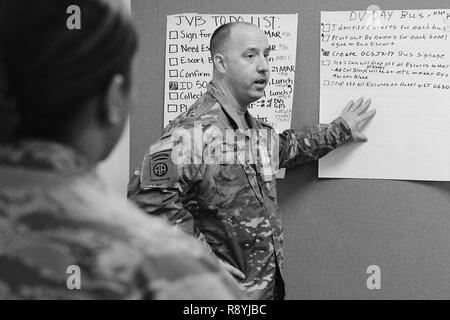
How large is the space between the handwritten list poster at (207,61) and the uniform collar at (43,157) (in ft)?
4.25

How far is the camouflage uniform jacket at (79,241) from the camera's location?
67 centimetres

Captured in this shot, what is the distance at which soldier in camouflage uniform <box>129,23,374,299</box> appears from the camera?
1468 millimetres

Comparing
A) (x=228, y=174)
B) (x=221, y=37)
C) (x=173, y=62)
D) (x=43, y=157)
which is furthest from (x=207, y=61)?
(x=43, y=157)

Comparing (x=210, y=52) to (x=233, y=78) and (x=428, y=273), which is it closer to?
(x=233, y=78)

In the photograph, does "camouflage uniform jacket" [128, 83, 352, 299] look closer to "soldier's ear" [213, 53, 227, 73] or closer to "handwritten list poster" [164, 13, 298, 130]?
"soldier's ear" [213, 53, 227, 73]

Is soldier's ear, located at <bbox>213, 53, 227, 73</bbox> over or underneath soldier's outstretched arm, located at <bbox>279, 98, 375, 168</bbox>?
over

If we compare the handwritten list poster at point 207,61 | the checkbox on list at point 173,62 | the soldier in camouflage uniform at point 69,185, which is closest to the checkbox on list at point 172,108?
the handwritten list poster at point 207,61

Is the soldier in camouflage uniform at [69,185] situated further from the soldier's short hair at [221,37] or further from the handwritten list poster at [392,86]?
the handwritten list poster at [392,86]

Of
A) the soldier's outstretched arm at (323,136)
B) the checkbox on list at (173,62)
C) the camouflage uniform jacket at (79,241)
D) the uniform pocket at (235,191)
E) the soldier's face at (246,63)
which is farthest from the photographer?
the checkbox on list at (173,62)

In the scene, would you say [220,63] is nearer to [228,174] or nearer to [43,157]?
[228,174]

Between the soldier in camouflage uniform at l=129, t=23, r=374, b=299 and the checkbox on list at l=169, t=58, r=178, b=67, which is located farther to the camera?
the checkbox on list at l=169, t=58, r=178, b=67

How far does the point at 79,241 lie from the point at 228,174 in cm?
93

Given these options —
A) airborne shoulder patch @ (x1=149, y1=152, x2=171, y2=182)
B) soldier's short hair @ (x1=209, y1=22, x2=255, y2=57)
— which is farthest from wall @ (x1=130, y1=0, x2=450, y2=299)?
airborne shoulder patch @ (x1=149, y1=152, x2=171, y2=182)

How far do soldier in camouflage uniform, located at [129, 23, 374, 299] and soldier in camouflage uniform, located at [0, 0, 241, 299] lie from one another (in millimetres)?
729
